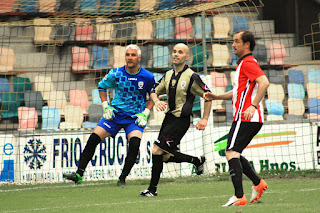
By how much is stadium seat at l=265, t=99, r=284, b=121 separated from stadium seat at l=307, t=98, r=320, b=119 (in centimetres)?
70

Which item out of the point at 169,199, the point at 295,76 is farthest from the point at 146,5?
the point at 169,199

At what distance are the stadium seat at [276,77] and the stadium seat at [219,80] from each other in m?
1.52

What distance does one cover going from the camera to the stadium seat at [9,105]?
13.4 meters

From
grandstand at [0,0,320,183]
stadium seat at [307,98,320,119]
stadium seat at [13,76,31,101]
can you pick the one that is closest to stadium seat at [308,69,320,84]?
grandstand at [0,0,320,183]

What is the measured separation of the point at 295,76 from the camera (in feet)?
49.0

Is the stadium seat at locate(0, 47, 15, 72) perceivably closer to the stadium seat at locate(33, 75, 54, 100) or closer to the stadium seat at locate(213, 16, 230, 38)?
the stadium seat at locate(33, 75, 54, 100)

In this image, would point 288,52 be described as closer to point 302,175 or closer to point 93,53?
point 93,53

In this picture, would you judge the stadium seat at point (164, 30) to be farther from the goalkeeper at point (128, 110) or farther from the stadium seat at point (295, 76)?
the goalkeeper at point (128, 110)

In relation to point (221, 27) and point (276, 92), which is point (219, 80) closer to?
point (276, 92)

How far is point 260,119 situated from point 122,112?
114 inches

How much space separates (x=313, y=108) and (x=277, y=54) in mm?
2918

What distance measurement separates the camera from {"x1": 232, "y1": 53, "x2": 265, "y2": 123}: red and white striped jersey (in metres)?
5.11

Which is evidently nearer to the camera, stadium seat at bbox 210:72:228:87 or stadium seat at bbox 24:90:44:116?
stadium seat at bbox 24:90:44:116

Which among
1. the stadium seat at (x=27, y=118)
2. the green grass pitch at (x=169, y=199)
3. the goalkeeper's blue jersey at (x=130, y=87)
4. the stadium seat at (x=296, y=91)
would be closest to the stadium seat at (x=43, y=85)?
the stadium seat at (x=27, y=118)
